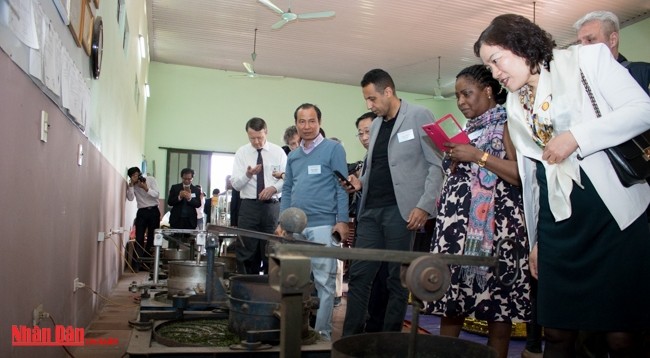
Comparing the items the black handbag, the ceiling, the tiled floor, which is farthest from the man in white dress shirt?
Result: the ceiling

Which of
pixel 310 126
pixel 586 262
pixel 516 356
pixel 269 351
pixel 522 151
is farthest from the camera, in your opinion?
pixel 310 126

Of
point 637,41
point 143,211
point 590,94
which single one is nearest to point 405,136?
point 590,94

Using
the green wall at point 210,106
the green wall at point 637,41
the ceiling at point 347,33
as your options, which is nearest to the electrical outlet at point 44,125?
the ceiling at point 347,33

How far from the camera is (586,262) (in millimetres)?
1409

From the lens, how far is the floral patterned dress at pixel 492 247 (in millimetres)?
1873

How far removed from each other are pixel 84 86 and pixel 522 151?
247cm

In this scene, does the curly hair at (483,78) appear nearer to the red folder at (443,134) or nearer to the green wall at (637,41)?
the red folder at (443,134)

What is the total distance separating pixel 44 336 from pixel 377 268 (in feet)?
4.93

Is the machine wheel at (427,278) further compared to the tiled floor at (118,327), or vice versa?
the tiled floor at (118,327)

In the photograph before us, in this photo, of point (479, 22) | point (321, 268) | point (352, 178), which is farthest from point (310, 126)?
point (479, 22)

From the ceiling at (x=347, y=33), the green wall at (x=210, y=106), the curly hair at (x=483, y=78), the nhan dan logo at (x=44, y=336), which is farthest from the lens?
the green wall at (x=210, y=106)

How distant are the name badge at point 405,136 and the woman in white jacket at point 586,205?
1.09 meters

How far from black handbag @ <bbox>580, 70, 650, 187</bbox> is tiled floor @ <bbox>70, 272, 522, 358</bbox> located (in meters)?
1.88

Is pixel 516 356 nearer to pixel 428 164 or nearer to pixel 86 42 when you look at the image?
pixel 428 164
